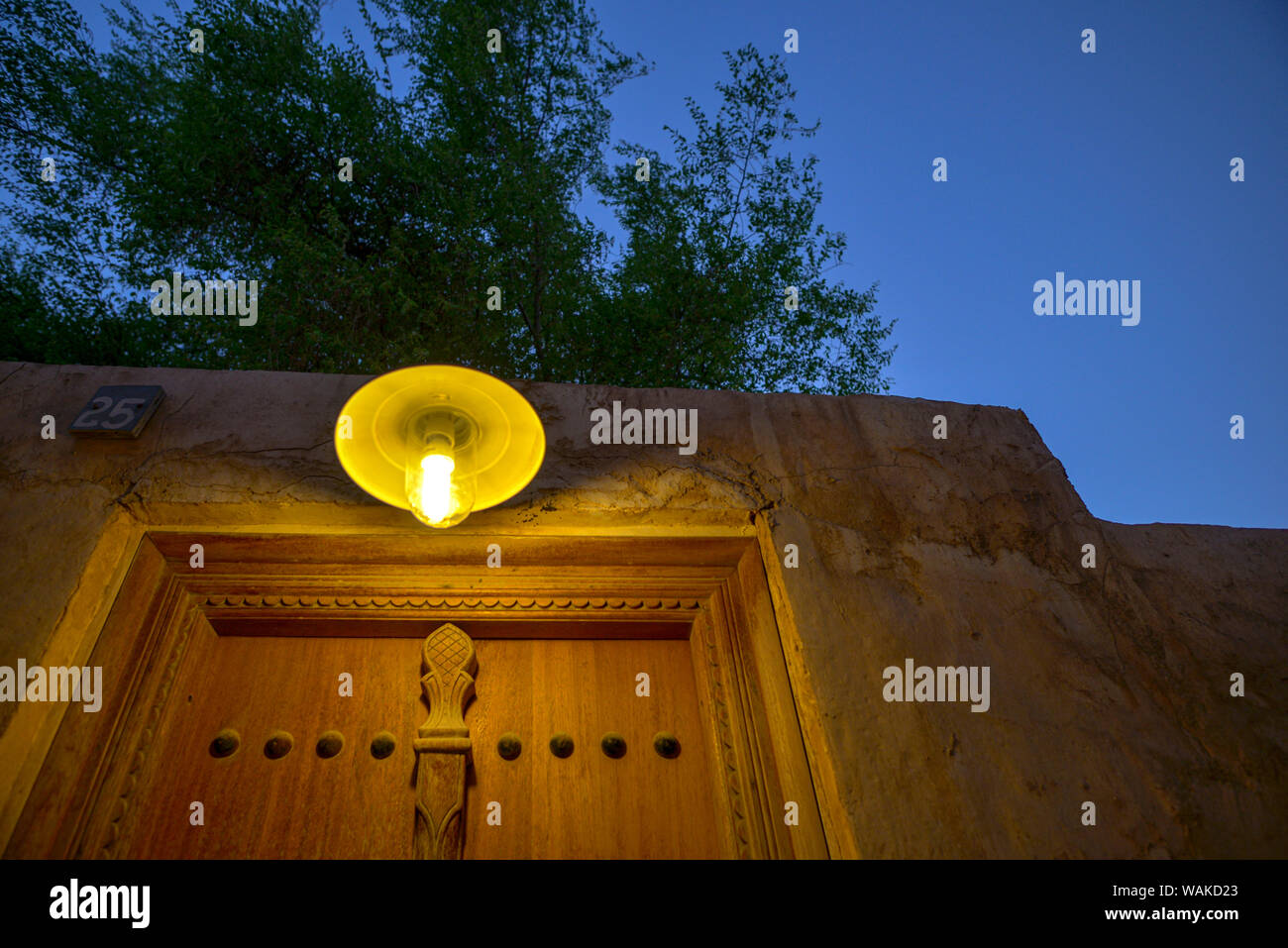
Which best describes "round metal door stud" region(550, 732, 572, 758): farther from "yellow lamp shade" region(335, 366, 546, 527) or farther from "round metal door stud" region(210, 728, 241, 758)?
"round metal door stud" region(210, 728, 241, 758)

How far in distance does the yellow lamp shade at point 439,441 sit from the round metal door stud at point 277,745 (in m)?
0.94

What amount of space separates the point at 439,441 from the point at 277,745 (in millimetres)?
1181

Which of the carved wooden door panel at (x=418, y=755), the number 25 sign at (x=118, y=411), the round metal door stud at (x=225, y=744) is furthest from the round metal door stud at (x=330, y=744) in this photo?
the number 25 sign at (x=118, y=411)

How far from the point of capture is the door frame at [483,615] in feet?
6.07

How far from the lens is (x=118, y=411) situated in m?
2.18

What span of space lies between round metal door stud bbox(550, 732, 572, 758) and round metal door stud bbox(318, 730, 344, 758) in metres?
0.67

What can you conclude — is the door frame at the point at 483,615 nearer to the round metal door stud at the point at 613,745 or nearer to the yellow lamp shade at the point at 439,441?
→ the round metal door stud at the point at 613,745

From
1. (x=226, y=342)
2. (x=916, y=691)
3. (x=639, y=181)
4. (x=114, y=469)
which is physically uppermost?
(x=639, y=181)
